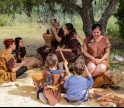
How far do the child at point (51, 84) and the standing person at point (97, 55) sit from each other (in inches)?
32.6

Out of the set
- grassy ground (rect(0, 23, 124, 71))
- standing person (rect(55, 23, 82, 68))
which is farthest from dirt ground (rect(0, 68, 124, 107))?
grassy ground (rect(0, 23, 124, 71))

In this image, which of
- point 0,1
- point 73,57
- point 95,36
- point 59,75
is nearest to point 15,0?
point 0,1

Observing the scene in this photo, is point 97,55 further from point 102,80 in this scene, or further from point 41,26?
point 41,26

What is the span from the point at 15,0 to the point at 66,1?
160cm

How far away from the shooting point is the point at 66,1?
8820 millimetres

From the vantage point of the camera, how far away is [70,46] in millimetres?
6676

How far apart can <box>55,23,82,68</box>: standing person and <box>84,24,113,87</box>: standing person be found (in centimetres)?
53

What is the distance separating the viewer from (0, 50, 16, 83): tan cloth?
599 centimetres

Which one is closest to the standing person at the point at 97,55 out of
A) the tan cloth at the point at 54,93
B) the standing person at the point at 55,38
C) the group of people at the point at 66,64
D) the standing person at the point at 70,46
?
the group of people at the point at 66,64

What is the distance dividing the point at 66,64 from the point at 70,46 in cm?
100

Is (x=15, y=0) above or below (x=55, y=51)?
above

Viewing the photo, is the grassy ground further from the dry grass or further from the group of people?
the group of people

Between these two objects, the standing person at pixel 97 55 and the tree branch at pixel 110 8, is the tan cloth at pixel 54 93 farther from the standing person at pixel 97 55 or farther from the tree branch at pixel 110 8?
the tree branch at pixel 110 8

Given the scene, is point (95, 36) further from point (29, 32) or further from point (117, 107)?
point (29, 32)
